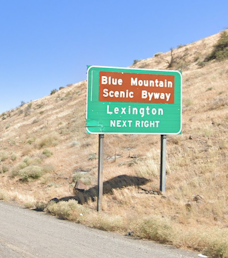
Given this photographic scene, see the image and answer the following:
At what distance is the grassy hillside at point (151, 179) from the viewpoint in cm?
808

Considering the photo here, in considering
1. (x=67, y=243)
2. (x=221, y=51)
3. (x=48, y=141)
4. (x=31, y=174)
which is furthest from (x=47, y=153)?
(x=221, y=51)

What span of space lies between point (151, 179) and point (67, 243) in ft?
19.8

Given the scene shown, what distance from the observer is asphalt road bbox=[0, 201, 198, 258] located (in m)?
6.38

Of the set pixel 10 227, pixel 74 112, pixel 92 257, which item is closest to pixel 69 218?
pixel 10 227

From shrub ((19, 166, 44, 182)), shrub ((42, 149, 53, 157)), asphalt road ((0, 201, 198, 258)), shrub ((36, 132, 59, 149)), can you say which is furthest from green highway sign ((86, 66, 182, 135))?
shrub ((36, 132, 59, 149))

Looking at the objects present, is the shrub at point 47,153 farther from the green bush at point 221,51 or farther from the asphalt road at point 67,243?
the green bush at point 221,51

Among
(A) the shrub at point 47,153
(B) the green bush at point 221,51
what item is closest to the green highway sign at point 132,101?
(A) the shrub at point 47,153

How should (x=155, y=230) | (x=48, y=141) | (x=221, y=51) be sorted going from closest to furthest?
(x=155, y=230), (x=48, y=141), (x=221, y=51)

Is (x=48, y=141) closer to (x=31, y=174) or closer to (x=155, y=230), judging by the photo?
(x=31, y=174)

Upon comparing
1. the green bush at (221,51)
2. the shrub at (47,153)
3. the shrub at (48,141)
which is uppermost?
the green bush at (221,51)

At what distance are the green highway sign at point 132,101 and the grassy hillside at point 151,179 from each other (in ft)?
6.78

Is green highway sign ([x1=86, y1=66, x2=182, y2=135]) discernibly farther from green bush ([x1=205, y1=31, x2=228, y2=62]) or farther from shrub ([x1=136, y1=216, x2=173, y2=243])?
green bush ([x1=205, y1=31, x2=228, y2=62])

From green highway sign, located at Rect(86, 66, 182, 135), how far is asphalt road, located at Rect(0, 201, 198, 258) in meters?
3.70

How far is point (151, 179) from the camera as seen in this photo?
12664mm
